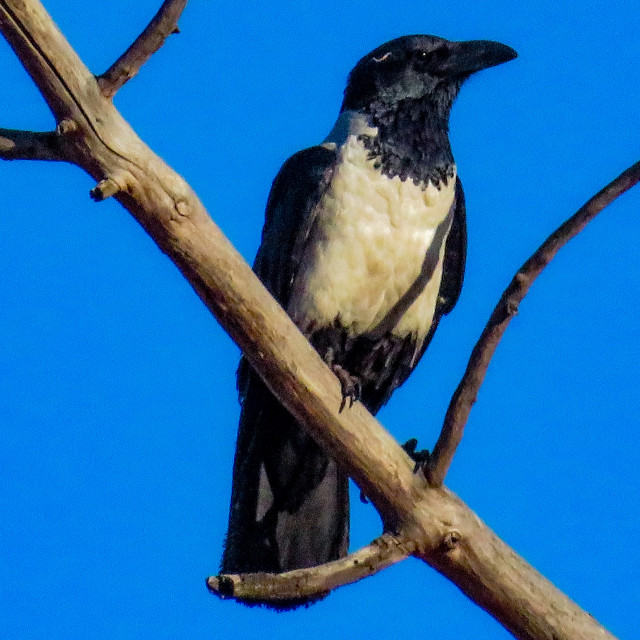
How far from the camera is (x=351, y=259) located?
432 centimetres

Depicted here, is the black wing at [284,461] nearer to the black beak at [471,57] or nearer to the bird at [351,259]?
the bird at [351,259]

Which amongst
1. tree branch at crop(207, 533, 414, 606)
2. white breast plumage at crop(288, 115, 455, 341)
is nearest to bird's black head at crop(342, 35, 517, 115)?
white breast plumage at crop(288, 115, 455, 341)

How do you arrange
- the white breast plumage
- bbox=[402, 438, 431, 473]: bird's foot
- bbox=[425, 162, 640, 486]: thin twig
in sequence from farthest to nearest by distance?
the white breast plumage → bbox=[402, 438, 431, 473]: bird's foot → bbox=[425, 162, 640, 486]: thin twig

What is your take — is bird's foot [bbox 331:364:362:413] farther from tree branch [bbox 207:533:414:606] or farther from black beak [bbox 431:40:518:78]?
black beak [bbox 431:40:518:78]

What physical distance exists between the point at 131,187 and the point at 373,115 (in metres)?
1.64

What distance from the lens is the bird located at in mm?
4332

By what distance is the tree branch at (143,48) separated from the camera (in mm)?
2898

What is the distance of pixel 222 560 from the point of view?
14.0 ft

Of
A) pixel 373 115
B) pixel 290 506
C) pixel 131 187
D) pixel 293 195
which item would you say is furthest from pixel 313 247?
pixel 131 187

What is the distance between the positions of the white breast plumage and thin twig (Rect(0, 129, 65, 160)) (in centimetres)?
141

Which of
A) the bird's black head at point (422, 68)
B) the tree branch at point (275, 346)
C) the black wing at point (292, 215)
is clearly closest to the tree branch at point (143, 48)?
the tree branch at point (275, 346)

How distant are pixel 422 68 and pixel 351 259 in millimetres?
866

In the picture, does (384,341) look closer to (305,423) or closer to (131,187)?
(305,423)

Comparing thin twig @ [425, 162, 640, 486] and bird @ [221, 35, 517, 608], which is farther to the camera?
bird @ [221, 35, 517, 608]
